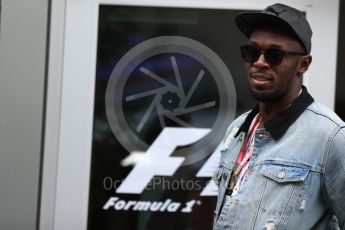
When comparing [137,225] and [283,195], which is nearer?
[283,195]

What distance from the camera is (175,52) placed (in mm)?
3404

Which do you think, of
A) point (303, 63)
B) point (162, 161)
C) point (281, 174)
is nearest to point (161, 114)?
point (162, 161)

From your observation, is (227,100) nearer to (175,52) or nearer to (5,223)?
(175,52)

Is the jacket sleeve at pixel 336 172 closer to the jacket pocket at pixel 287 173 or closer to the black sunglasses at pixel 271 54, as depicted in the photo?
the jacket pocket at pixel 287 173

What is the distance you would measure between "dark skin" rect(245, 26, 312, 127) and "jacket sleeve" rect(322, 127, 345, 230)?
0.22m

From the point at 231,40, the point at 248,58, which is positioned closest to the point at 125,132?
the point at 231,40

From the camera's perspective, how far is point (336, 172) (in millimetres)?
1780

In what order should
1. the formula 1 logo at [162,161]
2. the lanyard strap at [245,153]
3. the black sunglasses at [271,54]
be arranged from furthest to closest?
the formula 1 logo at [162,161] → the lanyard strap at [245,153] → the black sunglasses at [271,54]

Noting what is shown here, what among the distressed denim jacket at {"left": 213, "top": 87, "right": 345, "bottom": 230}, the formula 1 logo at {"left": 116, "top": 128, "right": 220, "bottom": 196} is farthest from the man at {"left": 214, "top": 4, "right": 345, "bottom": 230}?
the formula 1 logo at {"left": 116, "top": 128, "right": 220, "bottom": 196}

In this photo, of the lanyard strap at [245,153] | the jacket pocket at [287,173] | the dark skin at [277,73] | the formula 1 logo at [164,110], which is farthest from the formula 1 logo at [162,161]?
the jacket pocket at [287,173]

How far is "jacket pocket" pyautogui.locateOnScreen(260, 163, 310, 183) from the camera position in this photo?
1.77 metres

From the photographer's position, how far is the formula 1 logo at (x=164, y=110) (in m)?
3.38

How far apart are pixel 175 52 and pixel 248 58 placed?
4.79ft

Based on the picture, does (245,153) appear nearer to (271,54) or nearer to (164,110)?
(271,54)
